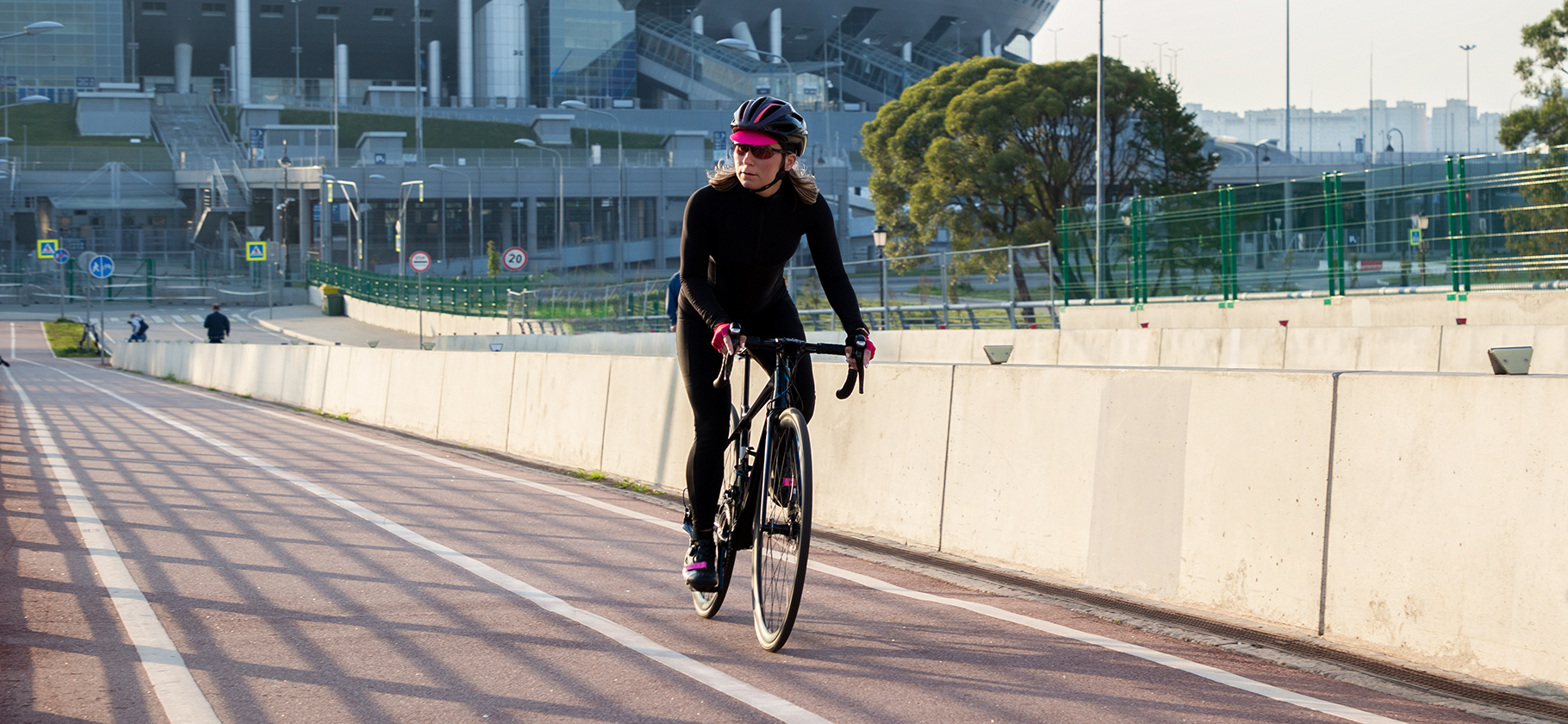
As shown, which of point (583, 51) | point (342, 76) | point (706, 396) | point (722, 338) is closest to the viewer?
point (722, 338)

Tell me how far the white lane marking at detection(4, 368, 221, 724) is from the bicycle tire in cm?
180

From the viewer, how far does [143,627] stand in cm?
565

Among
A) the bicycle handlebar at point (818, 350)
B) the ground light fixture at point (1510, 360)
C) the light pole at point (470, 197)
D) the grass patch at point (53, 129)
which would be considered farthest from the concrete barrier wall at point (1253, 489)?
the grass patch at point (53, 129)

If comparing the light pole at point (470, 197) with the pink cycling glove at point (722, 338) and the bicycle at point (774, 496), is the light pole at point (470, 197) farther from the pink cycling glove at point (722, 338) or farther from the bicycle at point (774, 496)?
the pink cycling glove at point (722, 338)

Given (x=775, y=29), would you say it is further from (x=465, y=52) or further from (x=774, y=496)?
Result: (x=774, y=496)

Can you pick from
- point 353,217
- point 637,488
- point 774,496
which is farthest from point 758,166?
point 353,217

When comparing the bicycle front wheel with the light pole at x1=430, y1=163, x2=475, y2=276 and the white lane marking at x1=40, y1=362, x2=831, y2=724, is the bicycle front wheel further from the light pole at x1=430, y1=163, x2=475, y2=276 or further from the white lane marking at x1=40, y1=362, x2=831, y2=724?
the light pole at x1=430, y1=163, x2=475, y2=276

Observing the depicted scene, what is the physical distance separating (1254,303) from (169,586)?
17451mm

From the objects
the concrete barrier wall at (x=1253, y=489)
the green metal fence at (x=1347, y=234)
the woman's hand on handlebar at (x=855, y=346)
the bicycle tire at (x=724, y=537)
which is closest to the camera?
the concrete barrier wall at (x=1253, y=489)

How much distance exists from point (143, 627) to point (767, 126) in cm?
300

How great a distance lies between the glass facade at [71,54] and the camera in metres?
107

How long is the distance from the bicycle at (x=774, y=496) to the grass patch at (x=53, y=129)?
96.1 m

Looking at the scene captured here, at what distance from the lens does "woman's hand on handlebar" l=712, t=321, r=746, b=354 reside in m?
5.04

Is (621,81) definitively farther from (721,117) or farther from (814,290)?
(814,290)
